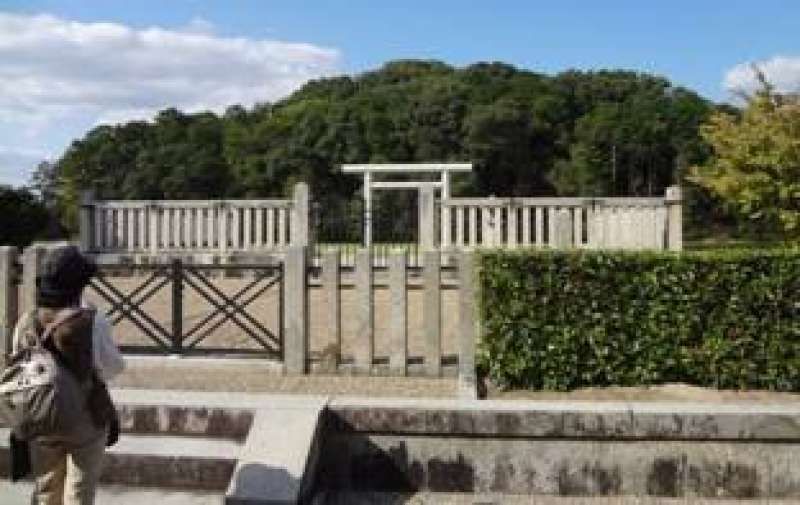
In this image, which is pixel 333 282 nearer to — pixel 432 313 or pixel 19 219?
pixel 432 313

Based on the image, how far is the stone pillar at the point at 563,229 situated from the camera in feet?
59.4

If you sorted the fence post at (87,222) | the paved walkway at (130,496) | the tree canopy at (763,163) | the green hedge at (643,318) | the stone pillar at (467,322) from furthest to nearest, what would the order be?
the fence post at (87,222)
the tree canopy at (763,163)
the stone pillar at (467,322)
the green hedge at (643,318)
the paved walkway at (130,496)

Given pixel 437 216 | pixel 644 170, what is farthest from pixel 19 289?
pixel 644 170

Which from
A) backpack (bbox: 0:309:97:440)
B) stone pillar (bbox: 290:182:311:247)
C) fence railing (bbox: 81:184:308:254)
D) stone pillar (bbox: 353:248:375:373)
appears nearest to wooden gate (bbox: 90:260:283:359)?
stone pillar (bbox: 353:248:375:373)

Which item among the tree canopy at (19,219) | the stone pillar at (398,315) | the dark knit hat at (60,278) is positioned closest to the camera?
the dark knit hat at (60,278)

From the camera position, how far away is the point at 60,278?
479cm

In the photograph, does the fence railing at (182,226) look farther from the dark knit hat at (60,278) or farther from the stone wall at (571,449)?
the dark knit hat at (60,278)

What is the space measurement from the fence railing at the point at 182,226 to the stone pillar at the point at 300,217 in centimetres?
47

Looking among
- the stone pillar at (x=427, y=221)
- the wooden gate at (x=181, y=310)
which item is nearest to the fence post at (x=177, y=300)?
the wooden gate at (x=181, y=310)

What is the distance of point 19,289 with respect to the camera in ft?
36.0

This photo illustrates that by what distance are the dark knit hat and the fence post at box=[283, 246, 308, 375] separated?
5.25 m

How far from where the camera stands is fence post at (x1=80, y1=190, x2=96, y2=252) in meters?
24.5

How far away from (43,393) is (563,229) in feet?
49.0

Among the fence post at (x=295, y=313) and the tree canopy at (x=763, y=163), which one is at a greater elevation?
the tree canopy at (x=763, y=163)
